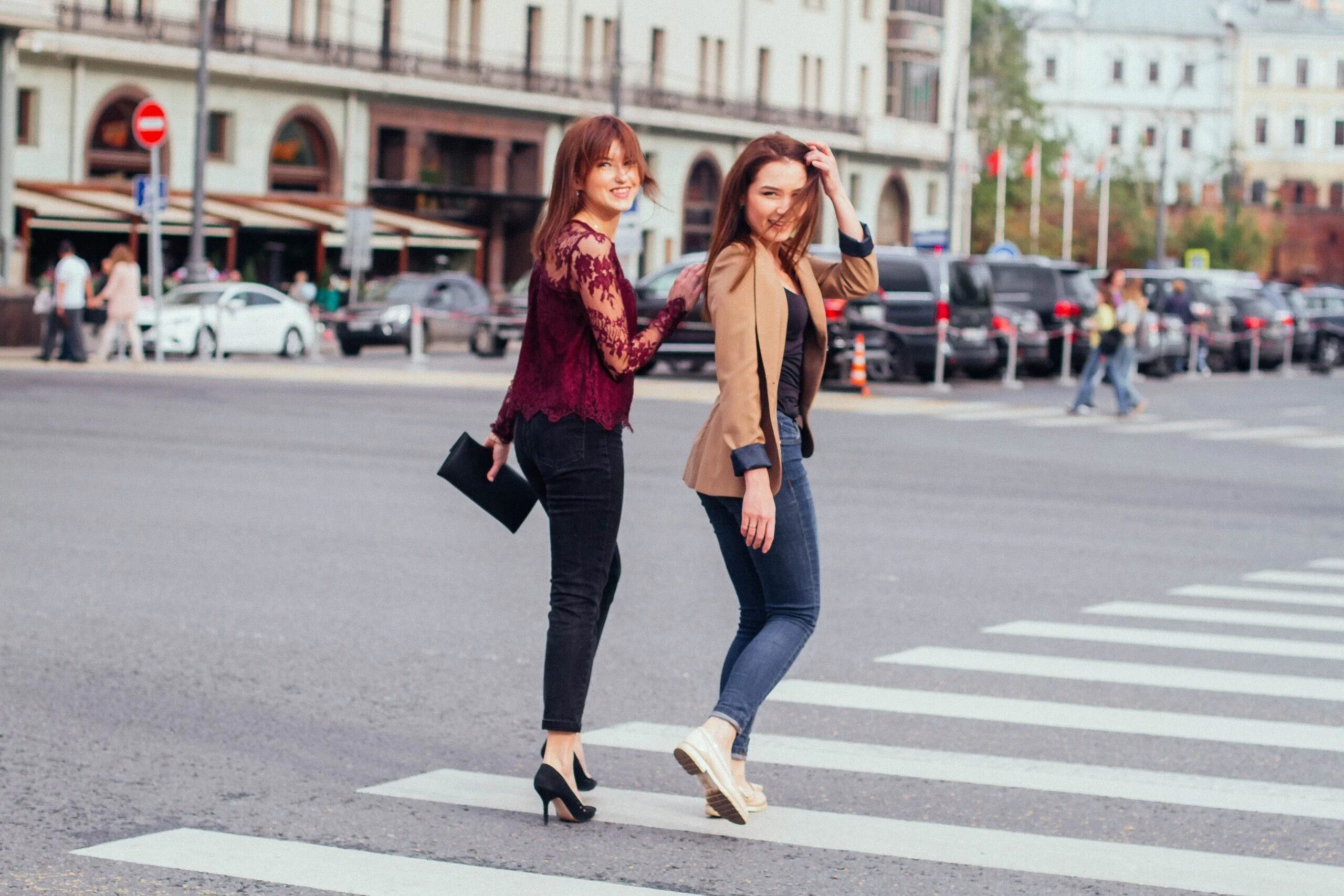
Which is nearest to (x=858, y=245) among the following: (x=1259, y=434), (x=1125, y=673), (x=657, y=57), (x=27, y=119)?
(x=1125, y=673)

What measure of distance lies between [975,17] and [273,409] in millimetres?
75613

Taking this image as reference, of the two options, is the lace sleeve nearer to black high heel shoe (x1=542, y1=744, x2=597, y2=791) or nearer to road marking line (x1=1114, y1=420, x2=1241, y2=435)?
black high heel shoe (x1=542, y1=744, x2=597, y2=791)

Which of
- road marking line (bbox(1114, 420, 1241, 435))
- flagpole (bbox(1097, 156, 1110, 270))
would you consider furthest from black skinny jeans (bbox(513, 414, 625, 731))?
flagpole (bbox(1097, 156, 1110, 270))

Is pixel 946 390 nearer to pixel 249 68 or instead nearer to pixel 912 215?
pixel 249 68

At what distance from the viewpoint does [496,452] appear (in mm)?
6098

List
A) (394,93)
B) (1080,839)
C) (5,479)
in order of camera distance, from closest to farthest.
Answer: (1080,839)
(5,479)
(394,93)

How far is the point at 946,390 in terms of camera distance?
30922 millimetres

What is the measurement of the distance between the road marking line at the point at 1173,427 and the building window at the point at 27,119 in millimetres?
26541

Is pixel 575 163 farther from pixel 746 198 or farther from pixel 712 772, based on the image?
pixel 712 772

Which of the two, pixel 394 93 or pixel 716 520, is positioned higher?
pixel 394 93

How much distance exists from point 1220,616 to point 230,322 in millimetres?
27625

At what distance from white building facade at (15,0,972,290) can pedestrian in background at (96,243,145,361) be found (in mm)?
11176

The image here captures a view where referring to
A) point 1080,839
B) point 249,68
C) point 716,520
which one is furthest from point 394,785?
point 249,68

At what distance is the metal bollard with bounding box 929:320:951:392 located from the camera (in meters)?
31.0
